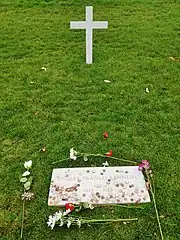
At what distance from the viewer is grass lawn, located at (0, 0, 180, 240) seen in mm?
2637

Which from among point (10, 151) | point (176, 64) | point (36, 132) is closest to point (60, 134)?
point (36, 132)

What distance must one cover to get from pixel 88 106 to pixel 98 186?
128cm

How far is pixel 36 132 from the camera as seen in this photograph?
138 inches

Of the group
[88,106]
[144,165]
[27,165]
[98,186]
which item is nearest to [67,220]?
[98,186]

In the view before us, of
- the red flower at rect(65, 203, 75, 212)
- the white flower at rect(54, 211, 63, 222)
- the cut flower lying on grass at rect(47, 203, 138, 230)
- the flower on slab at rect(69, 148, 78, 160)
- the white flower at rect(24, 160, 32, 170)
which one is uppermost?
the flower on slab at rect(69, 148, 78, 160)

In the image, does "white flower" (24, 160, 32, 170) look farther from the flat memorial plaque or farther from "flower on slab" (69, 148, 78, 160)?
"flower on slab" (69, 148, 78, 160)

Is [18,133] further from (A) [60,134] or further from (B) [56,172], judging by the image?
(B) [56,172]

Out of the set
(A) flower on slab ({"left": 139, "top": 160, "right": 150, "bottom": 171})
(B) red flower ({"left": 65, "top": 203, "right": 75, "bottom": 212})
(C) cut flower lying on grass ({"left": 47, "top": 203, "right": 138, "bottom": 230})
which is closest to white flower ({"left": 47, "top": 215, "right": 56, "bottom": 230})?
(C) cut flower lying on grass ({"left": 47, "top": 203, "right": 138, "bottom": 230})

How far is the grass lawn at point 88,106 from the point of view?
104 inches

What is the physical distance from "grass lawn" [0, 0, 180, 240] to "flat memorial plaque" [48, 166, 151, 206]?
8 cm

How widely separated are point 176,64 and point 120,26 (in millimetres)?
1568

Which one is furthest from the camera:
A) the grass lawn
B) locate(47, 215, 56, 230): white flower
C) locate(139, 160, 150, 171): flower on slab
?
locate(139, 160, 150, 171): flower on slab

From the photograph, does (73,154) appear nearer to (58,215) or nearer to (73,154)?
(73,154)

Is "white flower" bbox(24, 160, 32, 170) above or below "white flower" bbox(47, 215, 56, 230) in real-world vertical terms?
above
